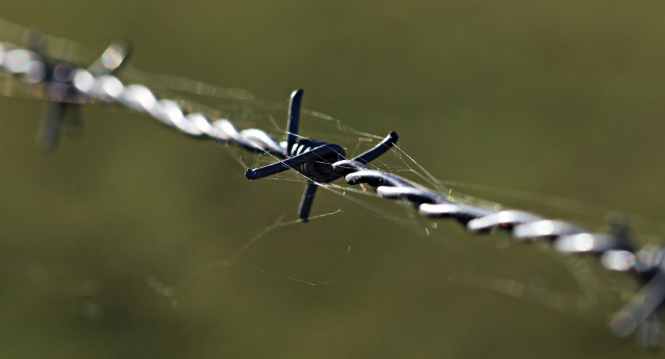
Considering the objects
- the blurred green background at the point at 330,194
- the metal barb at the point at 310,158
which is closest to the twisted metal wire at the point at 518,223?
the metal barb at the point at 310,158

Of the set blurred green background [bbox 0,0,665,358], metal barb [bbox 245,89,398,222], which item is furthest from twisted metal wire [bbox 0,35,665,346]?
blurred green background [bbox 0,0,665,358]

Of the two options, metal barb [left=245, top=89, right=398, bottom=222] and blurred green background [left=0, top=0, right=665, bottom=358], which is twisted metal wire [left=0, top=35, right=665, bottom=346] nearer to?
metal barb [left=245, top=89, right=398, bottom=222]

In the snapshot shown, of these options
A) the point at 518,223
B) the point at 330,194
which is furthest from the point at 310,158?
the point at 330,194

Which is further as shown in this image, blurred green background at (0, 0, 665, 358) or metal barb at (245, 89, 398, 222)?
blurred green background at (0, 0, 665, 358)

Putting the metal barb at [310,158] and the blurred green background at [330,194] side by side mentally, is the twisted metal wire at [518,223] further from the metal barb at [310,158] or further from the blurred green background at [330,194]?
the blurred green background at [330,194]

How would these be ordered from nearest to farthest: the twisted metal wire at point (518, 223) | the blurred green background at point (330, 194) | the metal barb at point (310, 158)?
the twisted metal wire at point (518, 223) < the metal barb at point (310, 158) < the blurred green background at point (330, 194)

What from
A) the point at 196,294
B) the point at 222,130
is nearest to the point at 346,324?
the point at 196,294

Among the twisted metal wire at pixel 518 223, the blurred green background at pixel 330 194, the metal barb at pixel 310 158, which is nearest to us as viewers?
the twisted metal wire at pixel 518 223

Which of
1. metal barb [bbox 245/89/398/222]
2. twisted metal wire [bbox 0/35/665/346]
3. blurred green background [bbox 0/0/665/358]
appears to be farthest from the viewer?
blurred green background [bbox 0/0/665/358]
